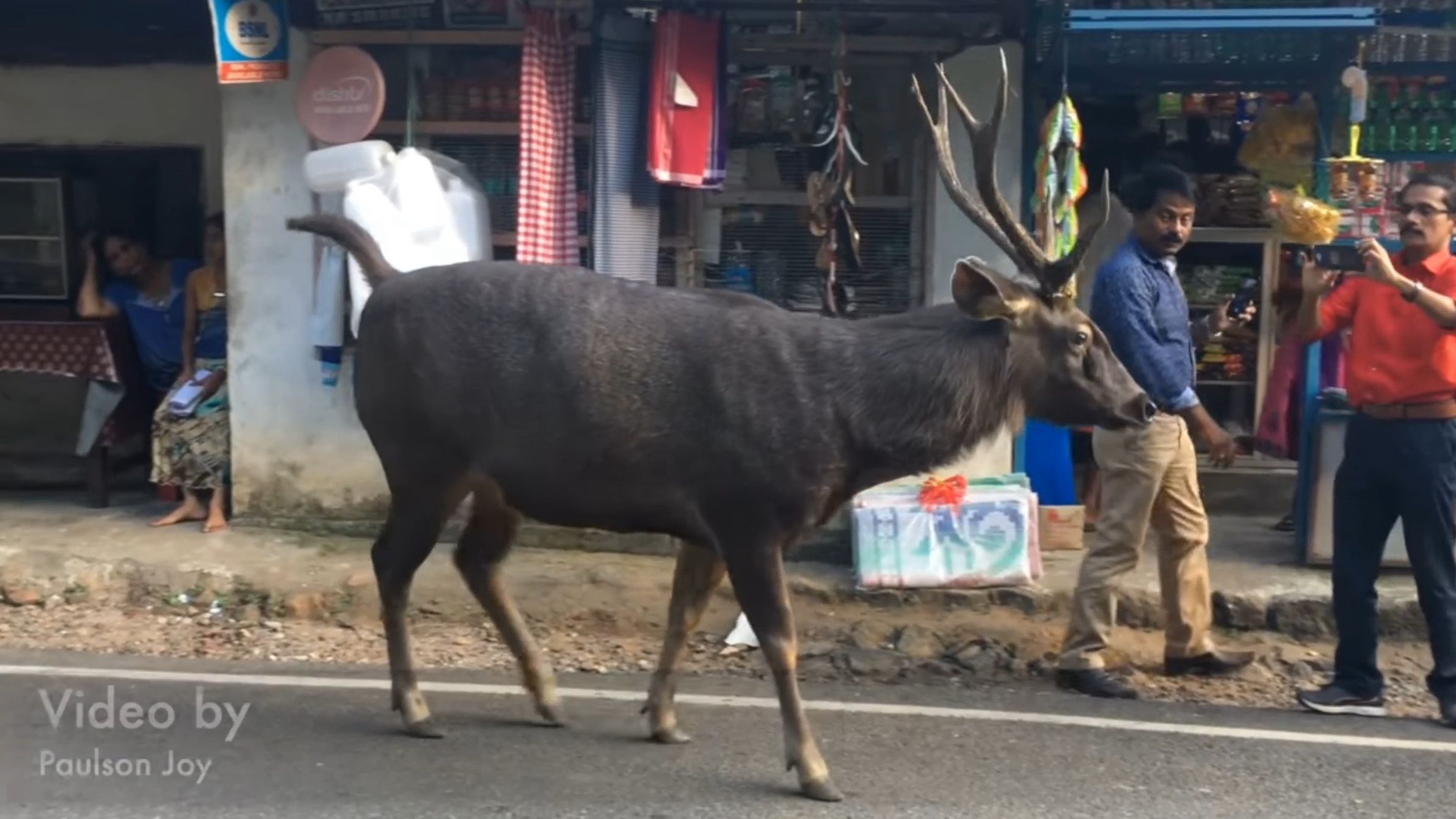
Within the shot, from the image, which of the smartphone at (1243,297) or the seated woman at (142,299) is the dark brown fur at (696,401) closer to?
the smartphone at (1243,297)

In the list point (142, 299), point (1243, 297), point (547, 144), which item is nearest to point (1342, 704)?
point (1243, 297)

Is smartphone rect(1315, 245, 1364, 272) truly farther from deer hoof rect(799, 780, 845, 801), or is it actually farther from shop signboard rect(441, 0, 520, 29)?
shop signboard rect(441, 0, 520, 29)

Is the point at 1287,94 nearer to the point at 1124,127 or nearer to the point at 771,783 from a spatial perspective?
the point at 1124,127

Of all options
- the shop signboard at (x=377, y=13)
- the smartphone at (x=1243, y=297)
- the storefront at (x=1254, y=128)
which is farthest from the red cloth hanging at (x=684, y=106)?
the smartphone at (x=1243, y=297)

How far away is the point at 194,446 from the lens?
25.1 feet

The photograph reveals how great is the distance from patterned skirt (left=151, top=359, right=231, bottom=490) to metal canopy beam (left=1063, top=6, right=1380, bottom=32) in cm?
447

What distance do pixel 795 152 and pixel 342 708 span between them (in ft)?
11.5

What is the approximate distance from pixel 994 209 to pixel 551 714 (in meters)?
2.16

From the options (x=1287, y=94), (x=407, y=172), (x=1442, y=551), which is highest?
(x=1287, y=94)

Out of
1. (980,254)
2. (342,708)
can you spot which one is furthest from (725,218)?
(342,708)

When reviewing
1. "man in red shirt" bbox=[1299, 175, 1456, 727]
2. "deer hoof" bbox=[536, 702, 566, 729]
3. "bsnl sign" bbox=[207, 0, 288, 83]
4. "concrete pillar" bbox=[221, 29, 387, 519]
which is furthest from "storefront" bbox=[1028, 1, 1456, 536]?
"concrete pillar" bbox=[221, 29, 387, 519]

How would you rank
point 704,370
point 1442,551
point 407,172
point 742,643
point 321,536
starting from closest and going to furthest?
1. point 704,370
2. point 1442,551
3. point 742,643
4. point 407,172
5. point 321,536

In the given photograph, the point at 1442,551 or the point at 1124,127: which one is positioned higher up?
the point at 1124,127

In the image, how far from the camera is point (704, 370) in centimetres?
450
